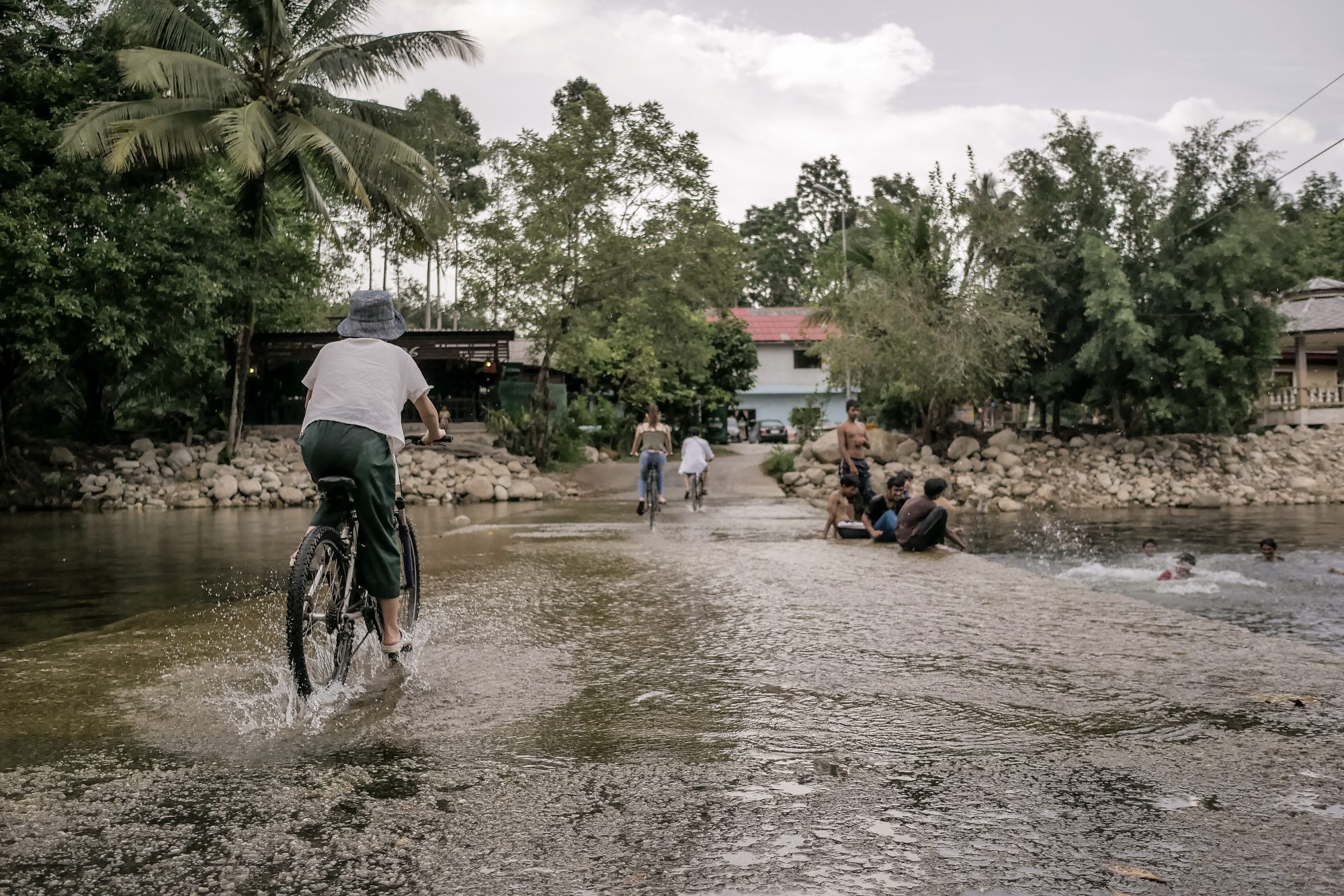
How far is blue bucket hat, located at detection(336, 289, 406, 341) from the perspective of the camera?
18.1 feet

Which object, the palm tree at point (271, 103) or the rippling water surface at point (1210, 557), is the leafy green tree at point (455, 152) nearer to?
the palm tree at point (271, 103)

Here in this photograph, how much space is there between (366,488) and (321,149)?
20551 mm

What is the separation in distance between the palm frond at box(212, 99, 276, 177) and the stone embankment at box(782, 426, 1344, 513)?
1573 centimetres

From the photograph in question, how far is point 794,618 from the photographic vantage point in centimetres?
749

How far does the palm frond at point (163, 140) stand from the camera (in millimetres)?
21766

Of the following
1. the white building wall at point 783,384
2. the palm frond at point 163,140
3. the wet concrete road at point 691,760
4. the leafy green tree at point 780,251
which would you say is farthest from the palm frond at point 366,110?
the leafy green tree at point 780,251

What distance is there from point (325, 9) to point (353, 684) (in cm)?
2438

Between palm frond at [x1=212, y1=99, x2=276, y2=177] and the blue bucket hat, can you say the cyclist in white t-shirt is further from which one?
the blue bucket hat

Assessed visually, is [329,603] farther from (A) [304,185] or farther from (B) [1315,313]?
(B) [1315,313]

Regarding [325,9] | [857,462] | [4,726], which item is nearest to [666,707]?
[4,726]

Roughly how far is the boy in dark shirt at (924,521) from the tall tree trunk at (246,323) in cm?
2033

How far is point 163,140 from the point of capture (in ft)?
75.7

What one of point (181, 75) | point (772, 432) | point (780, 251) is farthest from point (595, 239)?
point (780, 251)

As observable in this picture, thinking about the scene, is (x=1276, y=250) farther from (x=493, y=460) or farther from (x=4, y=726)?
(x=4, y=726)
